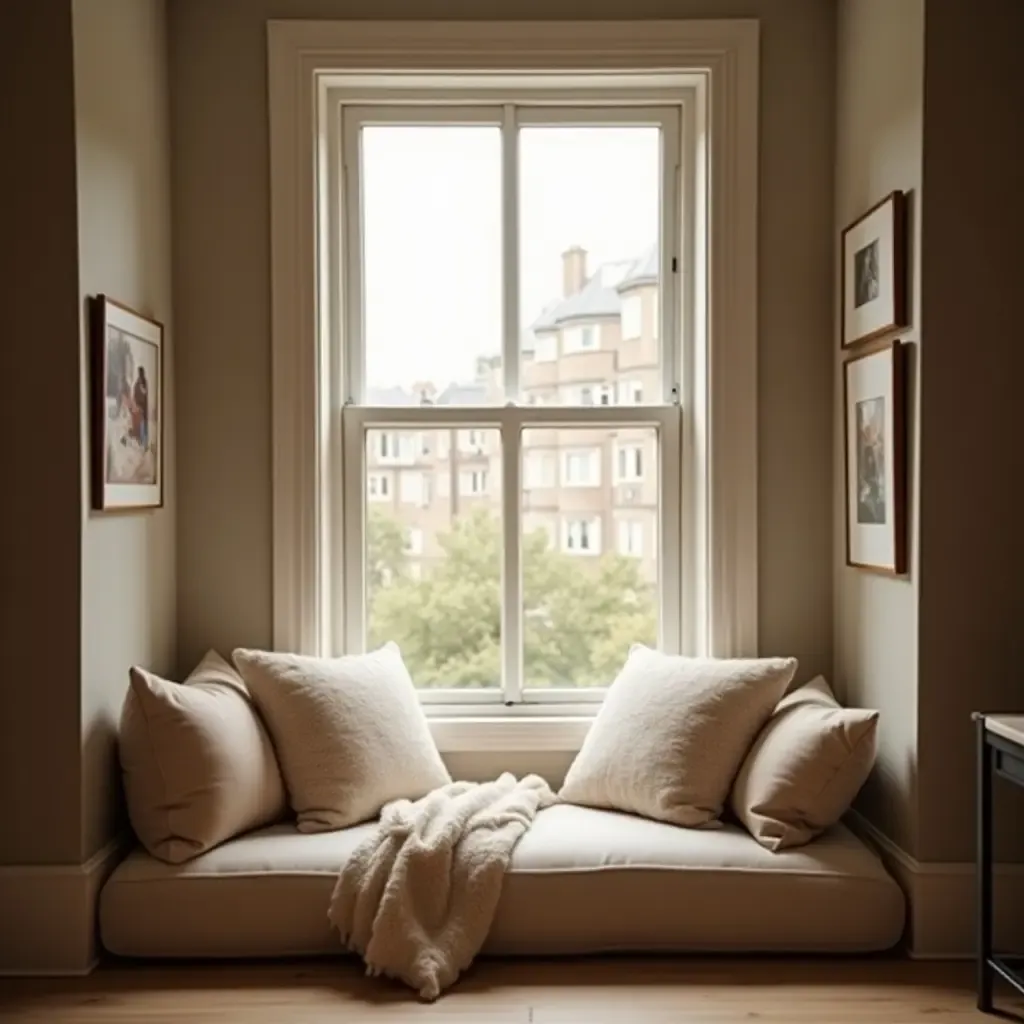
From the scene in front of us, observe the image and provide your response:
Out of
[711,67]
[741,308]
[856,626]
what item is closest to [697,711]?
[856,626]

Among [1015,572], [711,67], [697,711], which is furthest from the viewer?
[711,67]

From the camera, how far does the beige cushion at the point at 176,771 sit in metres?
2.97

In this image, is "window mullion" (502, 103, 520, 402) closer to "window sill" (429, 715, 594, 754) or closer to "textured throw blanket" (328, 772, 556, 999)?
"window sill" (429, 715, 594, 754)

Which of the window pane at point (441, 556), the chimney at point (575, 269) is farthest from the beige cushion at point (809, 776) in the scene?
the chimney at point (575, 269)

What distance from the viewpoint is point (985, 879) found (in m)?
2.66

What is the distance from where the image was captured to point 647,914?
2.93 meters

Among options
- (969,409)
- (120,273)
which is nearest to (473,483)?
(120,273)

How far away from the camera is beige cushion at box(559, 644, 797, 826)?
3162mm

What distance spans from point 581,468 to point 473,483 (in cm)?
35

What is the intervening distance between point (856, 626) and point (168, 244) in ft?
7.71

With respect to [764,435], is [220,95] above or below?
above

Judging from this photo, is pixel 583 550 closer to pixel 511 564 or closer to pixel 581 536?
pixel 581 536

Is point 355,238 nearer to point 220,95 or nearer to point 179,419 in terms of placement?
point 220,95

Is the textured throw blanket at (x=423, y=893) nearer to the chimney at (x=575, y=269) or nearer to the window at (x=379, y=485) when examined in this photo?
the window at (x=379, y=485)
